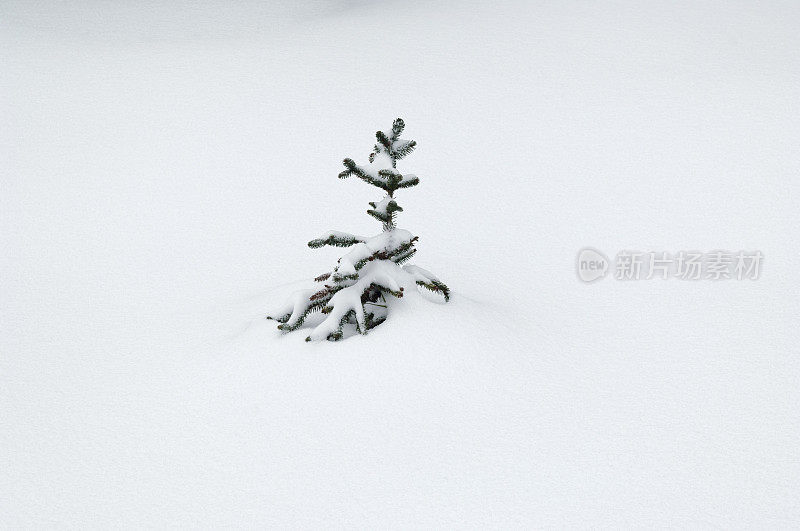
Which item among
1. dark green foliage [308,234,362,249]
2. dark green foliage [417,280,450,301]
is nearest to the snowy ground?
dark green foliage [417,280,450,301]

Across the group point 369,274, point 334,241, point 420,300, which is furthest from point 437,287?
point 334,241

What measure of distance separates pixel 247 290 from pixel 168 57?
809 cm

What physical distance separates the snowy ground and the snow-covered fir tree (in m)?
0.17

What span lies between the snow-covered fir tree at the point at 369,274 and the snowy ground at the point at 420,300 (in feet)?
0.57

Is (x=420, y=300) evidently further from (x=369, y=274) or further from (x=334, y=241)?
(x=334, y=241)

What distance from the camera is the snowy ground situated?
8.73 feet

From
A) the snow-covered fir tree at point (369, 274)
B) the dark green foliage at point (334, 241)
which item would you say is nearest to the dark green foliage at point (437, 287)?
the snow-covered fir tree at point (369, 274)

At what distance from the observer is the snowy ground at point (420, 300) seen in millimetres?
2660

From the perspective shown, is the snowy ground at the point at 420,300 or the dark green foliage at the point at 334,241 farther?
the dark green foliage at the point at 334,241

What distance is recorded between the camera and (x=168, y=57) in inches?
429

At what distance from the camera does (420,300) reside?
3.56 metres

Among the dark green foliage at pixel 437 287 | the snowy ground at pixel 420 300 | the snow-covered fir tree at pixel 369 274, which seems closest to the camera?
the snowy ground at pixel 420 300

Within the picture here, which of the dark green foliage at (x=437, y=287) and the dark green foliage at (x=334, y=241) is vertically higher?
the dark green foliage at (x=334, y=241)

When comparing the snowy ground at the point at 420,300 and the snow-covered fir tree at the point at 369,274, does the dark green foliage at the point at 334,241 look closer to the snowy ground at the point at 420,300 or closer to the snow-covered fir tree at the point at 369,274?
the snow-covered fir tree at the point at 369,274
